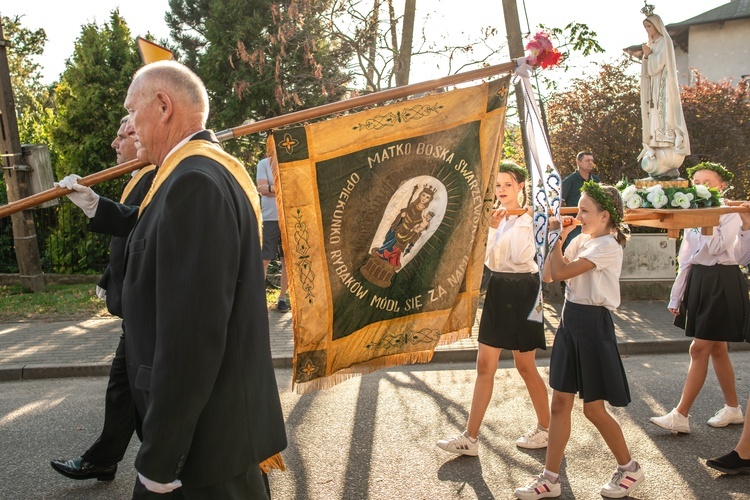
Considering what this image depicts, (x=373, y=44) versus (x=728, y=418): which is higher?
(x=373, y=44)

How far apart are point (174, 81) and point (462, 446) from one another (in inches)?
133

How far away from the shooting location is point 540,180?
395 cm

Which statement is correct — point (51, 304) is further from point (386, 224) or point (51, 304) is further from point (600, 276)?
point (600, 276)

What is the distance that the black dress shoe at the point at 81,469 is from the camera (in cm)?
448

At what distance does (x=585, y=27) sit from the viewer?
11008mm

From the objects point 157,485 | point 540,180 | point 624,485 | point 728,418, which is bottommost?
point 728,418

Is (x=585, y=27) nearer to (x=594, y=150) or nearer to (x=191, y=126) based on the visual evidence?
(x=594, y=150)

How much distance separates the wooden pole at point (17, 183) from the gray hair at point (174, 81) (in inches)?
387

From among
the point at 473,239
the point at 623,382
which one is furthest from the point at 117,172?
the point at 623,382

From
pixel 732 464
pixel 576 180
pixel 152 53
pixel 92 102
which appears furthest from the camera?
pixel 92 102

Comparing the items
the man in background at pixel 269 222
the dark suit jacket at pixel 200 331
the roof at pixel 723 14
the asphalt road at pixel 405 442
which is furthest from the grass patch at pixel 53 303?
the roof at pixel 723 14

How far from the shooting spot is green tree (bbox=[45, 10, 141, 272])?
14.6 metres

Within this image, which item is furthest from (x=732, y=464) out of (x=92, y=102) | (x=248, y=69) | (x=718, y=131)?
(x=248, y=69)

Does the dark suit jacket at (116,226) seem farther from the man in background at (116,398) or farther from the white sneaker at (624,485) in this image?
the white sneaker at (624,485)
